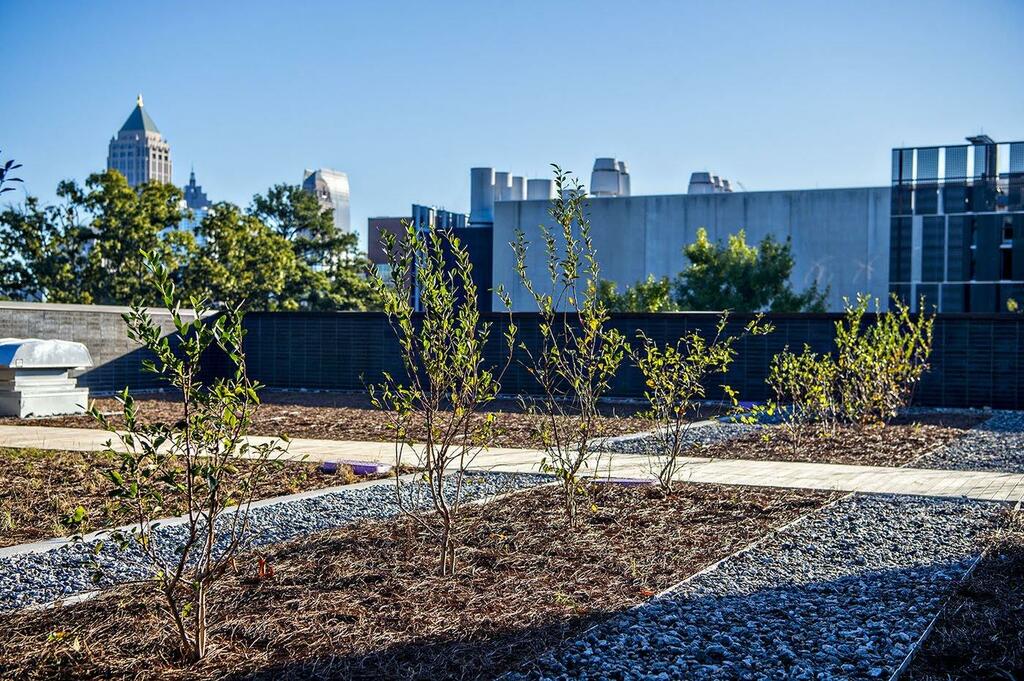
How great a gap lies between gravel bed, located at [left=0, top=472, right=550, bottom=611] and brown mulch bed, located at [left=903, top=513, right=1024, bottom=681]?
2.78m

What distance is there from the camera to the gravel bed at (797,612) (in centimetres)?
396

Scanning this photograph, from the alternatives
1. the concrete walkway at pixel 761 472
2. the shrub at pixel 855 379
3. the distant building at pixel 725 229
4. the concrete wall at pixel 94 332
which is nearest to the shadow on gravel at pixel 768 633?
the concrete walkway at pixel 761 472

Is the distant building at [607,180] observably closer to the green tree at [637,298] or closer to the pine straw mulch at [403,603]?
the green tree at [637,298]

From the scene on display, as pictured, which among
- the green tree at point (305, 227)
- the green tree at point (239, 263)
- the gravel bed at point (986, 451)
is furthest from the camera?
the green tree at point (305, 227)

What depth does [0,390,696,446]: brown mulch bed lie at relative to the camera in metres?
11.9

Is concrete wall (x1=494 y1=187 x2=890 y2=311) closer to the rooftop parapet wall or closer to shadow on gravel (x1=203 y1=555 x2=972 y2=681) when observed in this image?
the rooftop parapet wall

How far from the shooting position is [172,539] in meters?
6.18

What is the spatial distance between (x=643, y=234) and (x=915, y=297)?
1133 cm

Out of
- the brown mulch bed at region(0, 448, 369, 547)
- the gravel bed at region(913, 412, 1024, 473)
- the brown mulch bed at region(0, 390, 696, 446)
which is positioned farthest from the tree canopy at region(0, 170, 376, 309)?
the gravel bed at region(913, 412, 1024, 473)

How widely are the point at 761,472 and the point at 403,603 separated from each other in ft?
15.6

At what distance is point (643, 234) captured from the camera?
45250mm

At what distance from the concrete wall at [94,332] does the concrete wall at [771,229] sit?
24.5 m

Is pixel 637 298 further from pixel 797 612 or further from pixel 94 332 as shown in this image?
pixel 797 612

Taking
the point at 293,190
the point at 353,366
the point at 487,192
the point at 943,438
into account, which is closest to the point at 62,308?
the point at 353,366
